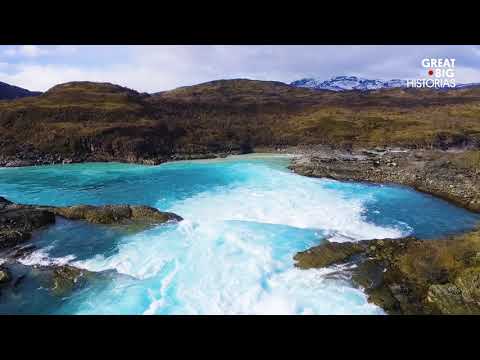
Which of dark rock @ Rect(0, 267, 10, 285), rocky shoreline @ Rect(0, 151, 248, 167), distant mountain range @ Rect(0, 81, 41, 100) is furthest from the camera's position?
distant mountain range @ Rect(0, 81, 41, 100)

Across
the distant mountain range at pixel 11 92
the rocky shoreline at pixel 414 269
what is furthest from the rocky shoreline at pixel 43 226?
the distant mountain range at pixel 11 92

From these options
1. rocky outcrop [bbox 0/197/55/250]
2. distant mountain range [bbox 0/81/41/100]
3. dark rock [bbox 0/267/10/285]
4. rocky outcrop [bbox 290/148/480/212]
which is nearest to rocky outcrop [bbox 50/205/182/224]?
rocky outcrop [bbox 0/197/55/250]

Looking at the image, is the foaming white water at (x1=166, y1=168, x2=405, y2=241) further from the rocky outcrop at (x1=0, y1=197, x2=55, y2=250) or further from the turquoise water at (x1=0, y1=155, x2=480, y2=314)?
the rocky outcrop at (x1=0, y1=197, x2=55, y2=250)

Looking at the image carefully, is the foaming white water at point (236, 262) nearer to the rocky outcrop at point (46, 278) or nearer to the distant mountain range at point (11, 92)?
the rocky outcrop at point (46, 278)

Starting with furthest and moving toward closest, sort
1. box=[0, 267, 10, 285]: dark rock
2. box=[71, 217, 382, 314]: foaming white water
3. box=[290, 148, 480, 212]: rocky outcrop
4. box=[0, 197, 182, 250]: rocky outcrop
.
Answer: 1. box=[290, 148, 480, 212]: rocky outcrop
2. box=[0, 197, 182, 250]: rocky outcrop
3. box=[0, 267, 10, 285]: dark rock
4. box=[71, 217, 382, 314]: foaming white water

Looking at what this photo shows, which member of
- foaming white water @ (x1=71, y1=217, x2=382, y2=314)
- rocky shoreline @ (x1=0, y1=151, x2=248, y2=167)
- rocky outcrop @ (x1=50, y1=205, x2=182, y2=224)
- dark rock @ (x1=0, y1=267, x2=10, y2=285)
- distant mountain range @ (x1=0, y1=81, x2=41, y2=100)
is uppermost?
distant mountain range @ (x1=0, y1=81, x2=41, y2=100)

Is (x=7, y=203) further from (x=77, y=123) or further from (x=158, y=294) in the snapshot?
(x=77, y=123)
